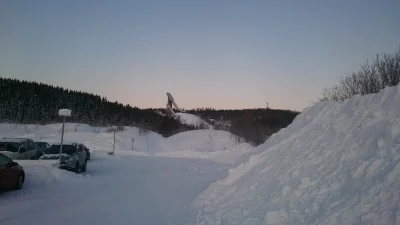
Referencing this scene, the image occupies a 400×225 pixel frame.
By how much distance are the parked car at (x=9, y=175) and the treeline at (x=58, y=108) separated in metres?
61.9

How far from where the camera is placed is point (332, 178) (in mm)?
7016

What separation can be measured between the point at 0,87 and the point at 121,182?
3128 inches

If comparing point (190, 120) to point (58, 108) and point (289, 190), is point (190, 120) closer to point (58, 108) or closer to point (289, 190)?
point (58, 108)

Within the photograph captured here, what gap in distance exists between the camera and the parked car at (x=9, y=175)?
39.1 ft

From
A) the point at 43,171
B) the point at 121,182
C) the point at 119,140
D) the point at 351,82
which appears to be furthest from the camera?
the point at 119,140

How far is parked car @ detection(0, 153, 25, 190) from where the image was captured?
1193 cm

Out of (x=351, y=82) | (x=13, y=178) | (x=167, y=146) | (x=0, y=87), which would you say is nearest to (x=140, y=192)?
(x=13, y=178)

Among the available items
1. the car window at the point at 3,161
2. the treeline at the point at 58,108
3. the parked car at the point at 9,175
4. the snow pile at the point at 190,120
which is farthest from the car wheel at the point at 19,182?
the snow pile at the point at 190,120

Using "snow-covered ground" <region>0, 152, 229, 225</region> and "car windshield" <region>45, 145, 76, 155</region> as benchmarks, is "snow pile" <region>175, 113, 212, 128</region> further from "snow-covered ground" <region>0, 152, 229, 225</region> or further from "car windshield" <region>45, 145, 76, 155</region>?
"snow-covered ground" <region>0, 152, 229, 225</region>

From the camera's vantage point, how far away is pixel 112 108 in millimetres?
110562

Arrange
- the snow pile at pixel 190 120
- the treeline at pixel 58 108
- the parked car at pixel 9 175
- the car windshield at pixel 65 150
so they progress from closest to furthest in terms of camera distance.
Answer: the parked car at pixel 9 175 → the car windshield at pixel 65 150 → the treeline at pixel 58 108 → the snow pile at pixel 190 120

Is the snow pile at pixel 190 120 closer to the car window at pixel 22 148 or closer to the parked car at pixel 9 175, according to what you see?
the car window at pixel 22 148

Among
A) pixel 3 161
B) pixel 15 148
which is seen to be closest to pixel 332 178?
pixel 3 161

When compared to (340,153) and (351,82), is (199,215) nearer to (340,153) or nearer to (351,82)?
(340,153)
